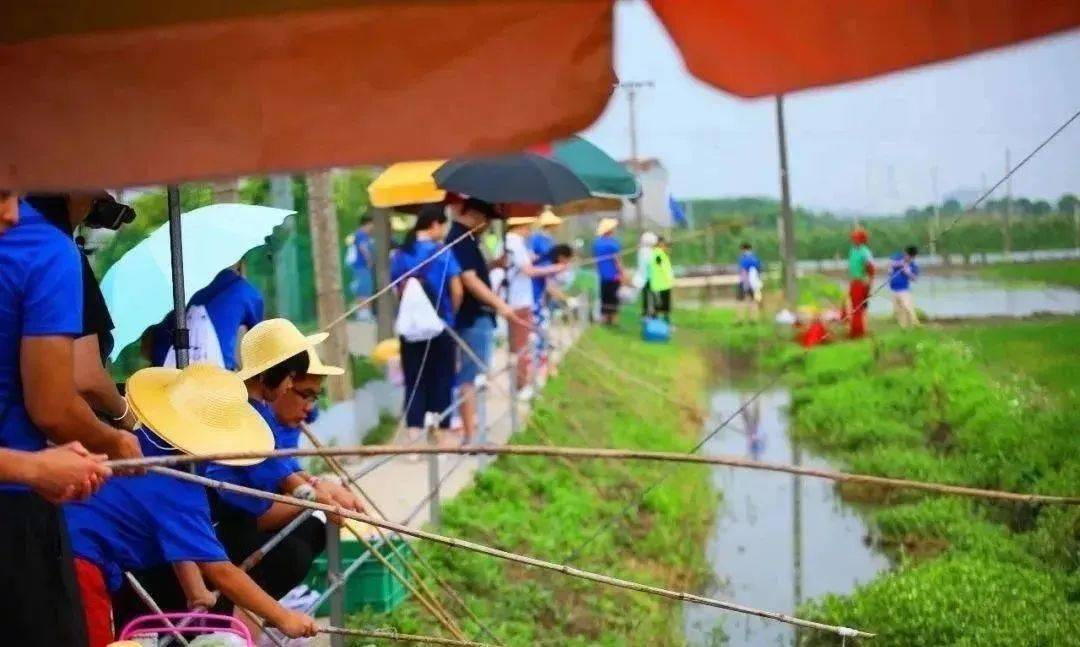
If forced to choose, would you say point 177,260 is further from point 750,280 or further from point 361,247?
point 750,280

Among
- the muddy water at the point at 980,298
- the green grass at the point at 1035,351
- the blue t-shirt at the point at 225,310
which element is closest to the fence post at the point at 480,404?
the muddy water at the point at 980,298

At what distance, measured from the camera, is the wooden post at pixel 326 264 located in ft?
32.6

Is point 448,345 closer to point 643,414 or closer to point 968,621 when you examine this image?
point 968,621

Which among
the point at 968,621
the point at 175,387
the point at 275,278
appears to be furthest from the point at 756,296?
the point at 175,387

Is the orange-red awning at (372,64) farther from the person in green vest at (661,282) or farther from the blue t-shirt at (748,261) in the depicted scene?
the blue t-shirt at (748,261)

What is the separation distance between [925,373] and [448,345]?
6272 millimetres

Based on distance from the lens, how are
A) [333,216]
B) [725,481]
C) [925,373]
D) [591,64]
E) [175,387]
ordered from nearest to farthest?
[591,64] < [175,387] < [333,216] < [725,481] < [925,373]

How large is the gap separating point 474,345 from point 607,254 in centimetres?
843

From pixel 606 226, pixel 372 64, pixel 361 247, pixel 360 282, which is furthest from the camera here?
pixel 606 226

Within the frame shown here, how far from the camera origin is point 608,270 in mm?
19281

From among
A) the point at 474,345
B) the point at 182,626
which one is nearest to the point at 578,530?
the point at 474,345

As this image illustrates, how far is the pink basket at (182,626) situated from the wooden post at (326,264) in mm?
6388

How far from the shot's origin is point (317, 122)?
2.06 m

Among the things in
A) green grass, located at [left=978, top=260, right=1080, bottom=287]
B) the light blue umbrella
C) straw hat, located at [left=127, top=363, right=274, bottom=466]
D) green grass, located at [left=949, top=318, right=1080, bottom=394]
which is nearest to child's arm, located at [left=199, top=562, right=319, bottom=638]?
straw hat, located at [left=127, top=363, right=274, bottom=466]
